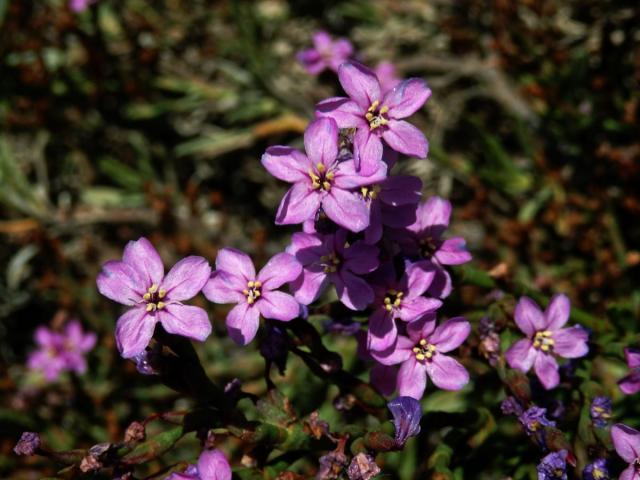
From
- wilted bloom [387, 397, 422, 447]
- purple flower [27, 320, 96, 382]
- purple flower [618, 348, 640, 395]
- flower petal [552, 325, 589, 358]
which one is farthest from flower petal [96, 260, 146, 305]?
purple flower [27, 320, 96, 382]

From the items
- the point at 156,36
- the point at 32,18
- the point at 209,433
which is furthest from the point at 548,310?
the point at 32,18

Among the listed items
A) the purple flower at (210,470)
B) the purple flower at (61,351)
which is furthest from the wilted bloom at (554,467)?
the purple flower at (61,351)

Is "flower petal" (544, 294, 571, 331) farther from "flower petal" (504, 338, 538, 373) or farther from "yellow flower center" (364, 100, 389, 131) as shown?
"yellow flower center" (364, 100, 389, 131)

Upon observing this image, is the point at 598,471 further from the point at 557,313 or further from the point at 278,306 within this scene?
the point at 278,306

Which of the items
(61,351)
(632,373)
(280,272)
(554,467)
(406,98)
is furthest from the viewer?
(61,351)

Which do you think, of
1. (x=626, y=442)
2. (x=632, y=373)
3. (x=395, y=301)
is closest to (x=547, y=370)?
(x=632, y=373)

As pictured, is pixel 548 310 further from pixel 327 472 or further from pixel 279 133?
pixel 279 133
